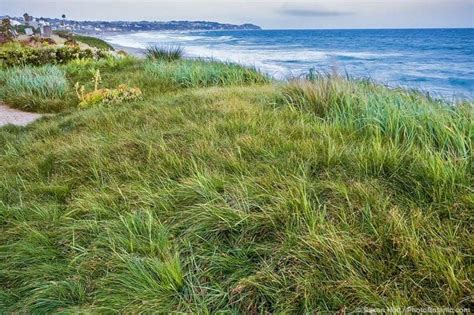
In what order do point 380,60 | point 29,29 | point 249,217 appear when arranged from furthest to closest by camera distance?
point 29,29 < point 380,60 < point 249,217

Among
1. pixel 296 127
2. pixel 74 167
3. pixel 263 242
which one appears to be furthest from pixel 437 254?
pixel 74 167

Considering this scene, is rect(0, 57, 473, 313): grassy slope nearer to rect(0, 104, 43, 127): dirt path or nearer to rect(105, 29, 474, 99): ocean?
rect(105, 29, 474, 99): ocean

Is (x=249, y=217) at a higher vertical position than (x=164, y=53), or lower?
lower

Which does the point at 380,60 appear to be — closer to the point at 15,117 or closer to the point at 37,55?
the point at 37,55

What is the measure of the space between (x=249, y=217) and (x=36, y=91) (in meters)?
7.09

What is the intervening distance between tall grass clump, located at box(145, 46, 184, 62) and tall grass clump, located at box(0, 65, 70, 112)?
10.7ft

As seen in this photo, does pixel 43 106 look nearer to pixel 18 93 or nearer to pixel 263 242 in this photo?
pixel 18 93

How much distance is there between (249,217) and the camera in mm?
2342

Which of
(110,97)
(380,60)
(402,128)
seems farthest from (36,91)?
(380,60)

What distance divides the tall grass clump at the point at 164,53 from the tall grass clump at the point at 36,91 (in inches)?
129

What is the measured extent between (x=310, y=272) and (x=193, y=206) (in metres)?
0.93

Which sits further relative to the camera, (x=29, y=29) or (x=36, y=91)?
(x=29, y=29)

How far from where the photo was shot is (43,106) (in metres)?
7.42

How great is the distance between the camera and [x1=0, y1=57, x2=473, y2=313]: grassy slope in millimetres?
1860
